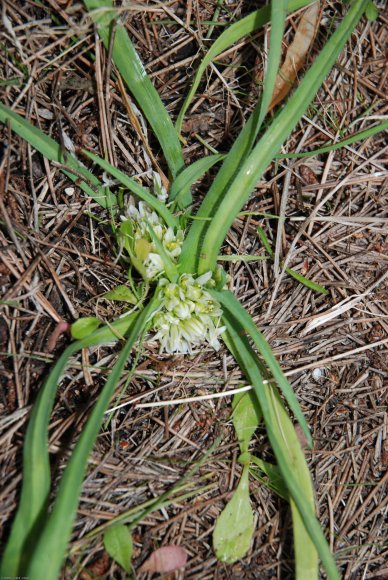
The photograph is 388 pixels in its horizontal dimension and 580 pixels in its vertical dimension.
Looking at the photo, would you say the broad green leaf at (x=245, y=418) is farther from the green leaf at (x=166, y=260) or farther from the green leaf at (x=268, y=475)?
the green leaf at (x=166, y=260)

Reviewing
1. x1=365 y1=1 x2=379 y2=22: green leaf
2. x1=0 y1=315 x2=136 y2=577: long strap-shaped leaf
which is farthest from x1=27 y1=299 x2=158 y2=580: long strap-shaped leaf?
x1=365 y1=1 x2=379 y2=22: green leaf

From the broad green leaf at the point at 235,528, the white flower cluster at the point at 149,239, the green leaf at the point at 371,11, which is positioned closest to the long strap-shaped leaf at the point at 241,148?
the white flower cluster at the point at 149,239

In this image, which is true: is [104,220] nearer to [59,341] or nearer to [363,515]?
[59,341]

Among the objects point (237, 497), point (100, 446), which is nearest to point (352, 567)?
point (237, 497)

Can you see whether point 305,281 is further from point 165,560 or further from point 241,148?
point 165,560

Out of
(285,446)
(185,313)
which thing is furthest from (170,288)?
(285,446)

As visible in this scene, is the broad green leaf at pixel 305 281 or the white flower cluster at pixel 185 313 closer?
the white flower cluster at pixel 185 313
